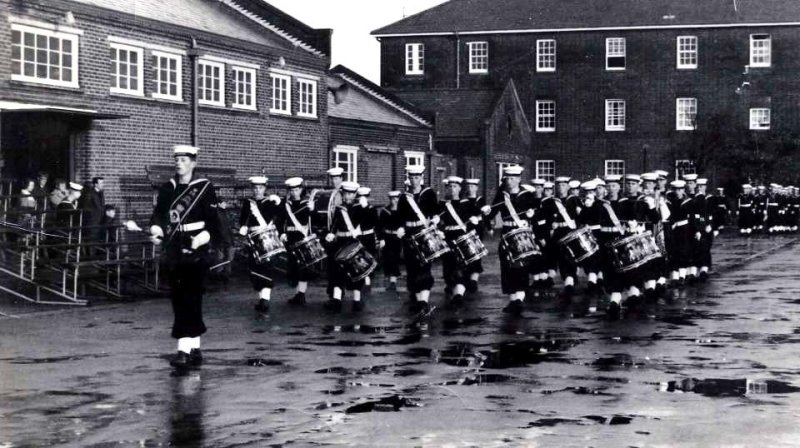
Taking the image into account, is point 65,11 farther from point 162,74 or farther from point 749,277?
point 749,277

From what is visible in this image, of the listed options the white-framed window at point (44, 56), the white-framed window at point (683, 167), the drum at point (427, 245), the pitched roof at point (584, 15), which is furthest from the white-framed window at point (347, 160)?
the pitched roof at point (584, 15)

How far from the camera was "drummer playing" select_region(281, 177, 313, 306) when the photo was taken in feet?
60.4

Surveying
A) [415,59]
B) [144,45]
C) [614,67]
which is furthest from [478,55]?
[144,45]

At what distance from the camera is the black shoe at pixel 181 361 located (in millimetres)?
11664

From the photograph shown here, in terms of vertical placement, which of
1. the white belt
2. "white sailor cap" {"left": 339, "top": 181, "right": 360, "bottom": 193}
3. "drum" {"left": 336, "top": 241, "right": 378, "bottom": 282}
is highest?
"white sailor cap" {"left": 339, "top": 181, "right": 360, "bottom": 193}

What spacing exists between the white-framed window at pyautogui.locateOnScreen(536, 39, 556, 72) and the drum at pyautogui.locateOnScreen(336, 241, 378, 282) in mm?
47220

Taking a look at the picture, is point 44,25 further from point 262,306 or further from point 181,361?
point 181,361

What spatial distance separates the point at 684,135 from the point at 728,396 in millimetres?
53770

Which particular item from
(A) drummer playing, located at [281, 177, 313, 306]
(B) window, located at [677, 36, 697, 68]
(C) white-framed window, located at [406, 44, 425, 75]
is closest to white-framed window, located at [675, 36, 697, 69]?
(B) window, located at [677, 36, 697, 68]

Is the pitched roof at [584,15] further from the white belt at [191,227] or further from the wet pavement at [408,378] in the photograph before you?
the white belt at [191,227]

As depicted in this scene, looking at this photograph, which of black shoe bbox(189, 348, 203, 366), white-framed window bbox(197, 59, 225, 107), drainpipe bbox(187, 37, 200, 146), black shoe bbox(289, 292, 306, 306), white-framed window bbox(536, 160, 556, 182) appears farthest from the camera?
white-framed window bbox(536, 160, 556, 182)

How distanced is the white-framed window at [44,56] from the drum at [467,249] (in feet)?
33.3

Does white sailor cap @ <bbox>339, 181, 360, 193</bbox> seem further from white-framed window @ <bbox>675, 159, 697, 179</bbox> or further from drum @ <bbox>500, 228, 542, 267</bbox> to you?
white-framed window @ <bbox>675, 159, 697, 179</bbox>

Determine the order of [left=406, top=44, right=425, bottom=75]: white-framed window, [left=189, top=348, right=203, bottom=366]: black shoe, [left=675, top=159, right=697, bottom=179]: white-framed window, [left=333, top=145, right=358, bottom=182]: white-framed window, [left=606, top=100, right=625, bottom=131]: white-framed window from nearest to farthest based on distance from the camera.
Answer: [left=189, top=348, right=203, bottom=366]: black shoe, [left=333, top=145, right=358, bottom=182]: white-framed window, [left=675, top=159, right=697, bottom=179]: white-framed window, [left=606, top=100, right=625, bottom=131]: white-framed window, [left=406, top=44, right=425, bottom=75]: white-framed window
